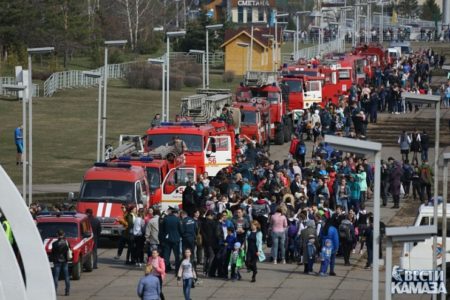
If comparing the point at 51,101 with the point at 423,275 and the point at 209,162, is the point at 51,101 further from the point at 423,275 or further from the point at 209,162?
the point at 423,275

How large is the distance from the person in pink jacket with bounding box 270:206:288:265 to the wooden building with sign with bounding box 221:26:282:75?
162 feet

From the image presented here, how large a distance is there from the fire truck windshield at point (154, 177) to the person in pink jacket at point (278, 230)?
6299 millimetres

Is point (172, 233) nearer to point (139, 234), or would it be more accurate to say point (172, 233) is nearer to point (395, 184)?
point (139, 234)

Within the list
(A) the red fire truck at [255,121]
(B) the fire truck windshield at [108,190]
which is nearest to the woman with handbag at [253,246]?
(B) the fire truck windshield at [108,190]

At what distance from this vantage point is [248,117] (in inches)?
2199

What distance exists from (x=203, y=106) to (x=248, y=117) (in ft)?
5.19

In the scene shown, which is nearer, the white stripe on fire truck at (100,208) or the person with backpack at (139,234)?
the person with backpack at (139,234)

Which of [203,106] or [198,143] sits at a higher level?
[203,106]

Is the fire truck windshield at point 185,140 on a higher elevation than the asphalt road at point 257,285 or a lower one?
higher

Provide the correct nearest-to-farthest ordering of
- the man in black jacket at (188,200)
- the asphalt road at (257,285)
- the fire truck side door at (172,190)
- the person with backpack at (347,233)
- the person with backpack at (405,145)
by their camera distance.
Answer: the asphalt road at (257,285)
the person with backpack at (347,233)
the man in black jacket at (188,200)
the fire truck side door at (172,190)
the person with backpack at (405,145)

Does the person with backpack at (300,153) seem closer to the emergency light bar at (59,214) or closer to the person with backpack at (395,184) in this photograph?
the person with backpack at (395,184)

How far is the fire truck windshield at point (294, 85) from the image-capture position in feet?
211

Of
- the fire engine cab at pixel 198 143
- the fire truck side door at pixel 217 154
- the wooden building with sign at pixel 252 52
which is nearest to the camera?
the fire engine cab at pixel 198 143

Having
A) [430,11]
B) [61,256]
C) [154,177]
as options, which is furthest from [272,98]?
[430,11]
